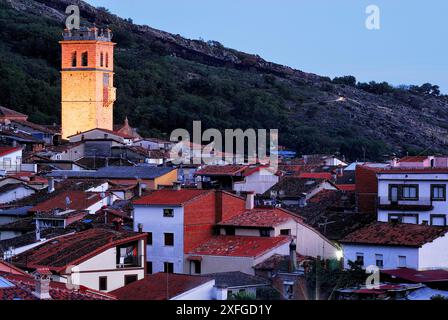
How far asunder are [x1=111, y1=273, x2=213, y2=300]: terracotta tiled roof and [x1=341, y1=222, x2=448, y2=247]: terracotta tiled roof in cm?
434

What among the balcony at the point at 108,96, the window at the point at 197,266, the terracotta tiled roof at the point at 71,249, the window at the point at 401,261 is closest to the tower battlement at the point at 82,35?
the balcony at the point at 108,96

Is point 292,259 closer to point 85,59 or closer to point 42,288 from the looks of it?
point 42,288

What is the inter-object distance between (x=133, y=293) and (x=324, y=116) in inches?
3278

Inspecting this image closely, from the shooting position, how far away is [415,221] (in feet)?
79.4

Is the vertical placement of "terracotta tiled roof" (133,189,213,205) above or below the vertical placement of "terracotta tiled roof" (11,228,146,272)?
above

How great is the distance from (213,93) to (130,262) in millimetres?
76816

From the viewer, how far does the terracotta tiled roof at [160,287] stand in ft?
50.2

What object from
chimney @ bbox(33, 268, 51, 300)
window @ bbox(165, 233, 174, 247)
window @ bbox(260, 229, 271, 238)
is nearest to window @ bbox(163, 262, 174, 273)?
window @ bbox(165, 233, 174, 247)

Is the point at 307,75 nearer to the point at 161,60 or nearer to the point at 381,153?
the point at 161,60

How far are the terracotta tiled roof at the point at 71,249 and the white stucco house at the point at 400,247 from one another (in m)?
3.70

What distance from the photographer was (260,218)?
930 inches

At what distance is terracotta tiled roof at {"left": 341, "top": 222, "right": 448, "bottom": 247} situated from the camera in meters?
20.0

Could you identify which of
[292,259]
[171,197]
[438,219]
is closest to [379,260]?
[292,259]

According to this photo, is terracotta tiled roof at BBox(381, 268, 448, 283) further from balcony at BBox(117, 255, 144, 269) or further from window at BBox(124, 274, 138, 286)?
balcony at BBox(117, 255, 144, 269)
